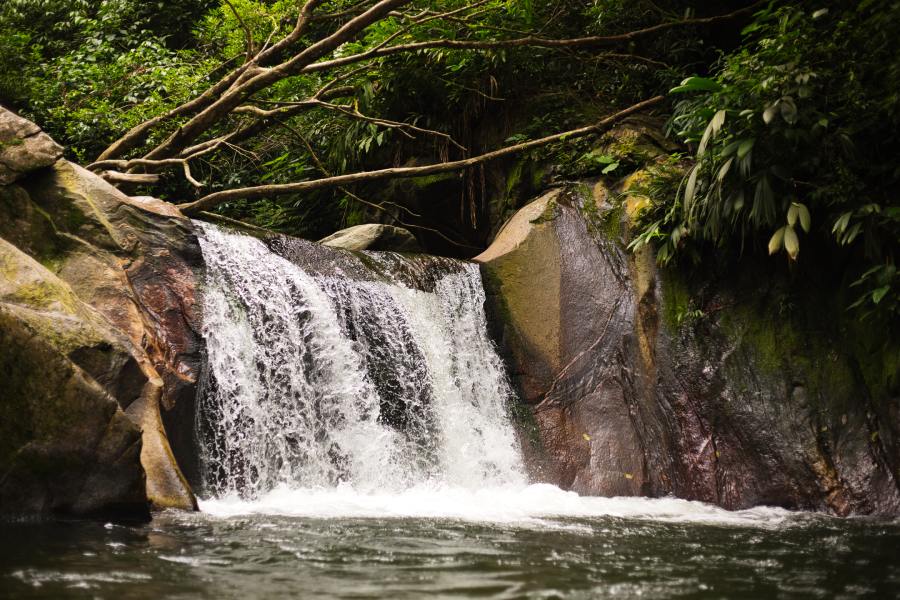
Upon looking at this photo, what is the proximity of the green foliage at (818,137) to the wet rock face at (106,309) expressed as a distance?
4907 mm

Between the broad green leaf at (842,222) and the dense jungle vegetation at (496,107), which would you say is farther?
the dense jungle vegetation at (496,107)

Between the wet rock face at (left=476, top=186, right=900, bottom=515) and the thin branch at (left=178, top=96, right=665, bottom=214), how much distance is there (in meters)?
0.81

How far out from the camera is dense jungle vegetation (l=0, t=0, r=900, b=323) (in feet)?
21.5

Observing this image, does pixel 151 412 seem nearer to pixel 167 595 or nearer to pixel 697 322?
pixel 167 595

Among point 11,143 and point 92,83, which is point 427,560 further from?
point 92,83

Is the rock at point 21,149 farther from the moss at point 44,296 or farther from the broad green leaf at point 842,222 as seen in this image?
the broad green leaf at point 842,222

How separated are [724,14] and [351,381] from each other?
6.46 meters

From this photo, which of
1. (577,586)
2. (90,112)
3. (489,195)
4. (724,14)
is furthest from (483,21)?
(577,586)

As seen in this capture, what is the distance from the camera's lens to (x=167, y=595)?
3072 mm

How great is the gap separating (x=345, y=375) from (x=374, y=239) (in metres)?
2.87

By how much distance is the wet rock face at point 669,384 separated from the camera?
6.91 metres

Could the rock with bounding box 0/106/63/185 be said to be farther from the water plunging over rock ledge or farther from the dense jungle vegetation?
the dense jungle vegetation

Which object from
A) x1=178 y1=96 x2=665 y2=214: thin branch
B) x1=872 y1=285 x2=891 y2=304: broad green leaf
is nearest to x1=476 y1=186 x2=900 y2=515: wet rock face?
x1=178 y1=96 x2=665 y2=214: thin branch

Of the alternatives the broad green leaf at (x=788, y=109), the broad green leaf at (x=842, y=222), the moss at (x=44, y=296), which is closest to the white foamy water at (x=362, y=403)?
the moss at (x=44, y=296)
